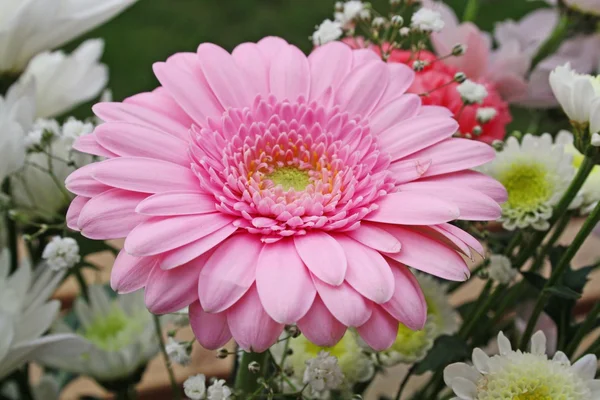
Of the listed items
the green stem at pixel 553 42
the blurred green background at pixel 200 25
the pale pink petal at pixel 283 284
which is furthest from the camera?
the blurred green background at pixel 200 25

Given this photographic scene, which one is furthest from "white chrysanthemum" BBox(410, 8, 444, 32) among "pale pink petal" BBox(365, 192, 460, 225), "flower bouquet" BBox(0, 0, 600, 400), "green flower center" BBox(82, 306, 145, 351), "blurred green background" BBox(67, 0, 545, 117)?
"blurred green background" BBox(67, 0, 545, 117)

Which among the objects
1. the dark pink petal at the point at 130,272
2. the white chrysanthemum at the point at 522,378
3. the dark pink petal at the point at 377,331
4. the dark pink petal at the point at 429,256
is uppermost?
the dark pink petal at the point at 429,256

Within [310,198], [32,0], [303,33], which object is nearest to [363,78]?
[310,198]

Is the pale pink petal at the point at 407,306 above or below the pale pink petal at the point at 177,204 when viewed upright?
below

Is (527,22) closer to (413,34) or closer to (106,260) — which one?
(413,34)

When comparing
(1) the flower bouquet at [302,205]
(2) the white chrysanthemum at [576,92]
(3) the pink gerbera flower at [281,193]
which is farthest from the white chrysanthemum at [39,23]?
(2) the white chrysanthemum at [576,92]

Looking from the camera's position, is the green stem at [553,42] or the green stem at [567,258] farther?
A: the green stem at [553,42]

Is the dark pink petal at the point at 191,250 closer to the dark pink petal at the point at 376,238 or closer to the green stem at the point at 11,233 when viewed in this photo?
the dark pink petal at the point at 376,238

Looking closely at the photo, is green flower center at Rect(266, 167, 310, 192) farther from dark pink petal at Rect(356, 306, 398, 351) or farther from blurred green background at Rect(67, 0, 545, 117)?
blurred green background at Rect(67, 0, 545, 117)
